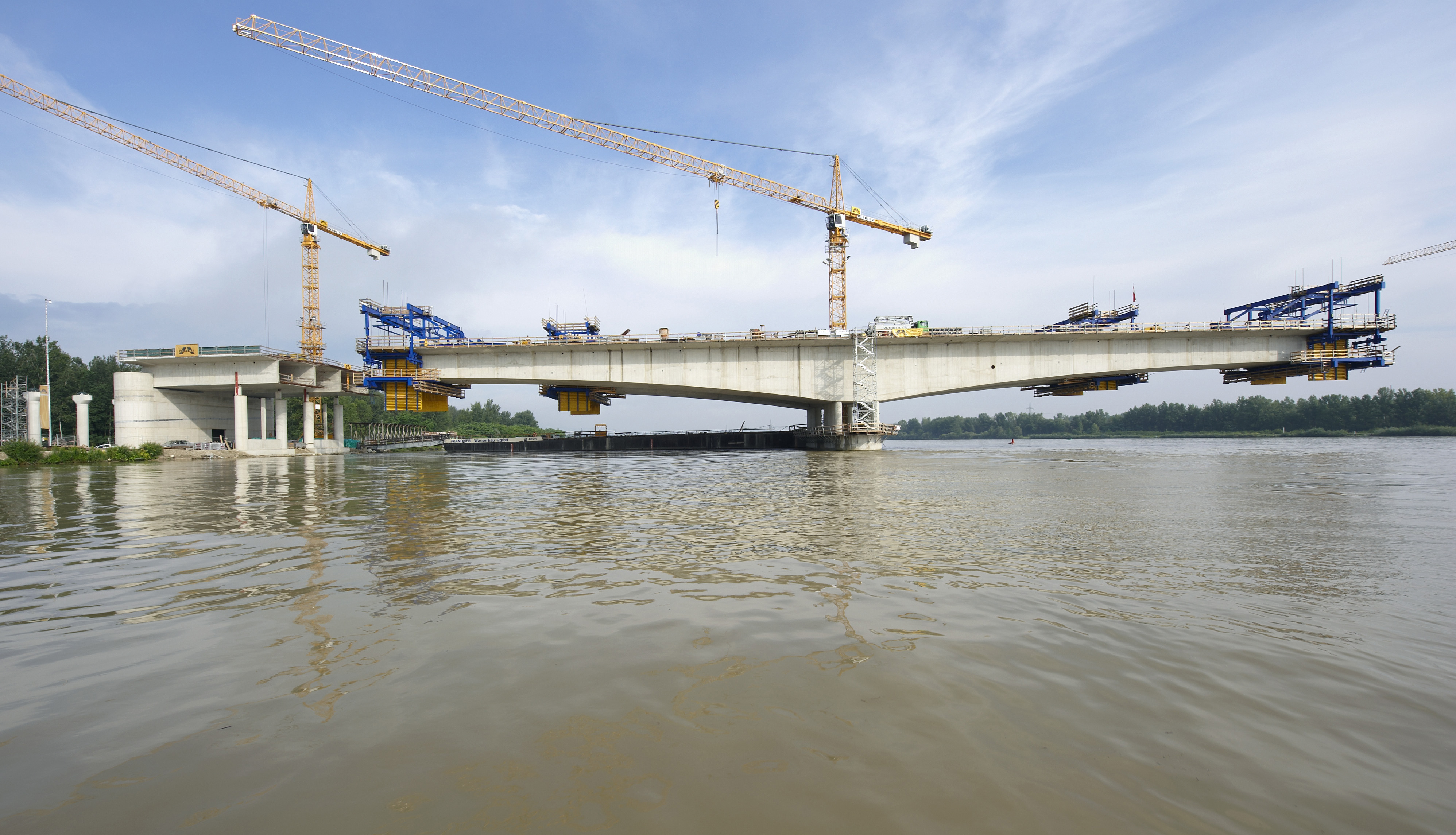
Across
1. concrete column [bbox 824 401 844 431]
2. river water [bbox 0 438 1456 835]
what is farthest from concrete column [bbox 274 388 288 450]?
river water [bbox 0 438 1456 835]

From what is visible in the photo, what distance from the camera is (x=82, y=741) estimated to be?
3600mm

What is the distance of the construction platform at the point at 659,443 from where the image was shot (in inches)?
2584

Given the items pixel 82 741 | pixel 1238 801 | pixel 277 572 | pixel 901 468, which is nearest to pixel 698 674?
pixel 1238 801

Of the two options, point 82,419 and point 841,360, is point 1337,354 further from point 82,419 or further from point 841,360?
point 82,419

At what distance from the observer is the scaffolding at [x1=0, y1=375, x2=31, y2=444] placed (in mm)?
69250

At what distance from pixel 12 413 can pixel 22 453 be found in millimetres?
51186

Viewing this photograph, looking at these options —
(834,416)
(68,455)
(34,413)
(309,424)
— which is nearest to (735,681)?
(834,416)

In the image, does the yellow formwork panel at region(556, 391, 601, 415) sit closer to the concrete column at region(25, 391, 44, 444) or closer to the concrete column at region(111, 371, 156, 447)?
the concrete column at region(111, 371, 156, 447)

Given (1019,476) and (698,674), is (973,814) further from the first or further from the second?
(1019,476)

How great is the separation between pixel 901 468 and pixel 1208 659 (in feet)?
81.1

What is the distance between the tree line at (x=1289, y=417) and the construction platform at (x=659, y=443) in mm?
14534

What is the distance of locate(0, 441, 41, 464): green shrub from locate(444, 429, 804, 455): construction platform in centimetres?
3300

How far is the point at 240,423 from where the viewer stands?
56.8 metres

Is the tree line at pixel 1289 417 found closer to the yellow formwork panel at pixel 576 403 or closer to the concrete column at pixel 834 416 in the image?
the concrete column at pixel 834 416
